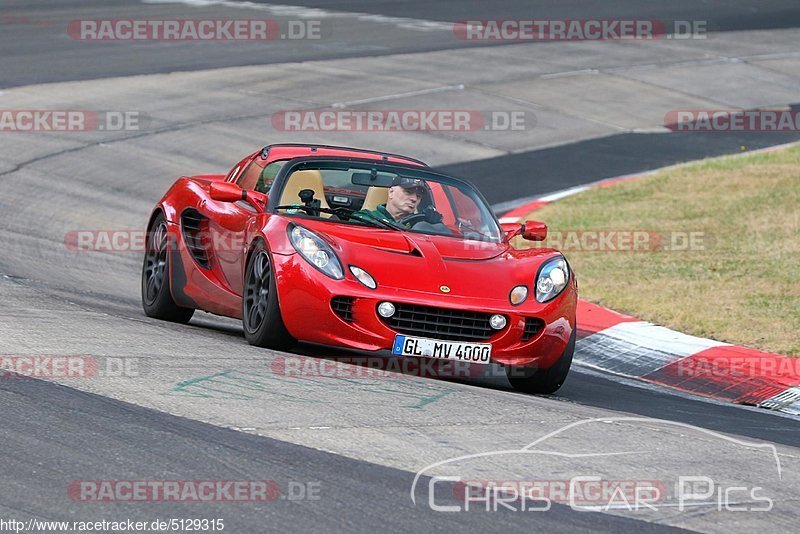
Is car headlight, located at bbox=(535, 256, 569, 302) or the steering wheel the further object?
the steering wheel

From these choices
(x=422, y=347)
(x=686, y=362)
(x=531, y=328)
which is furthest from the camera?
(x=686, y=362)

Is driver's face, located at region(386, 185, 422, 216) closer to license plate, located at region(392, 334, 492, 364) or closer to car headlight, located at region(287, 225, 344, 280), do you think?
car headlight, located at region(287, 225, 344, 280)

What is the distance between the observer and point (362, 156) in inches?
394

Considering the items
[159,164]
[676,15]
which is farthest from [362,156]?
[676,15]

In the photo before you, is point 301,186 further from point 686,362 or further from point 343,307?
point 686,362

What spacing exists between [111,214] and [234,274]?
6251 millimetres

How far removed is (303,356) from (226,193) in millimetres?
1368

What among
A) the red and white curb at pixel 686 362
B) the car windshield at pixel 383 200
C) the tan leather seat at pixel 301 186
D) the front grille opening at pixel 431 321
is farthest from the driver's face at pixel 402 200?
the red and white curb at pixel 686 362

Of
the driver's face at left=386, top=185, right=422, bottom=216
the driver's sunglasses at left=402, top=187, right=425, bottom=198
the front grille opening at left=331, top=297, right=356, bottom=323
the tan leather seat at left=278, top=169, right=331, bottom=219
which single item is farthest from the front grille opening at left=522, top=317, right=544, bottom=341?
the tan leather seat at left=278, top=169, right=331, bottom=219

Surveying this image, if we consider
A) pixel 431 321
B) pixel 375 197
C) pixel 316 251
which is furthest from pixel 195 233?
pixel 431 321

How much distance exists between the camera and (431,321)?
8.09 metres

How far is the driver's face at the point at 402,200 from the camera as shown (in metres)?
9.28

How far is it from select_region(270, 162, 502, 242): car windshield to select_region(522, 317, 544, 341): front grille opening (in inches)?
41.3

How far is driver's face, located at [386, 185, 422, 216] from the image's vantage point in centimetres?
928
